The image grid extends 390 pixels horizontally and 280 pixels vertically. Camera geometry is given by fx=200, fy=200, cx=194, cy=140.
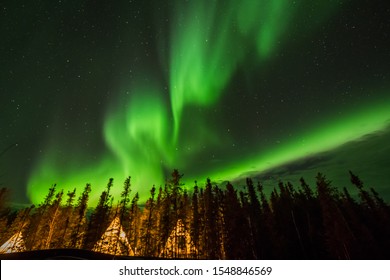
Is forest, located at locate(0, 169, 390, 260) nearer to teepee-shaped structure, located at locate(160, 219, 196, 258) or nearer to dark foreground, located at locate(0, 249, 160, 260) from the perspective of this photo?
teepee-shaped structure, located at locate(160, 219, 196, 258)

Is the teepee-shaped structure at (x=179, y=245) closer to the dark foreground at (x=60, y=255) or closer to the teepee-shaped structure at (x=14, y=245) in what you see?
the teepee-shaped structure at (x=14, y=245)

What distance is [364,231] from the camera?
4003 cm

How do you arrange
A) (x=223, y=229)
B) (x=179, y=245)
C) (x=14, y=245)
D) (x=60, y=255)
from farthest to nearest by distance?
(x=223, y=229), (x=179, y=245), (x=14, y=245), (x=60, y=255)

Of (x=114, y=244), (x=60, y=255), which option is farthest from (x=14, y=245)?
(x=60, y=255)

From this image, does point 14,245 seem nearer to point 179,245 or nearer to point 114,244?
point 114,244

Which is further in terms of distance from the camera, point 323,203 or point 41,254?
point 323,203

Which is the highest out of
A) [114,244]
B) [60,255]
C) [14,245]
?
[14,245]

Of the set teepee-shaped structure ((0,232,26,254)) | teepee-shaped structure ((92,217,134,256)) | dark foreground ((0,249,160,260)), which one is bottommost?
dark foreground ((0,249,160,260))

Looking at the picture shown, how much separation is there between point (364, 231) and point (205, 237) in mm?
31913

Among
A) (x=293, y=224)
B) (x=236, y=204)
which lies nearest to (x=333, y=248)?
(x=293, y=224)

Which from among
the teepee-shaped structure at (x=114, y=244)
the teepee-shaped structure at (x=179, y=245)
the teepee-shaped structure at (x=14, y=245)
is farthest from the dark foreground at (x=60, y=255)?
the teepee-shaped structure at (x=14, y=245)

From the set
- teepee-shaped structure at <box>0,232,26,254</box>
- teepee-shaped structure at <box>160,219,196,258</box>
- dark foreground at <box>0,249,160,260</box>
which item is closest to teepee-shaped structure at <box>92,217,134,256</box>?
teepee-shaped structure at <box>160,219,196,258</box>

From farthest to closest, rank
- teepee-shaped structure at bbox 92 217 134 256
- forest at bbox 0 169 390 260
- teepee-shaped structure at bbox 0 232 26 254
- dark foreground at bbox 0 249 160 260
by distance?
forest at bbox 0 169 390 260
teepee-shaped structure at bbox 0 232 26 254
teepee-shaped structure at bbox 92 217 134 256
dark foreground at bbox 0 249 160 260
